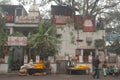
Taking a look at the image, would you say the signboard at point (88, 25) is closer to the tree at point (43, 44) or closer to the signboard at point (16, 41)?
the tree at point (43, 44)

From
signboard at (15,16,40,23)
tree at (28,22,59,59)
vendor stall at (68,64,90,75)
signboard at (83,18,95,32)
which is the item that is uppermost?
signboard at (15,16,40,23)

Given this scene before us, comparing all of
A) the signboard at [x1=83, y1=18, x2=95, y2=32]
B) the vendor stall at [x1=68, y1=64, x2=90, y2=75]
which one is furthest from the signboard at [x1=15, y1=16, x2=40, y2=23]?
the vendor stall at [x1=68, y1=64, x2=90, y2=75]

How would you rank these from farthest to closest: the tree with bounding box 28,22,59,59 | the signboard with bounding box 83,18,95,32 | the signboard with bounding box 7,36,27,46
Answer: the signboard with bounding box 83,18,95,32 → the signboard with bounding box 7,36,27,46 → the tree with bounding box 28,22,59,59

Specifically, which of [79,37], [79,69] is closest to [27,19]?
[79,37]

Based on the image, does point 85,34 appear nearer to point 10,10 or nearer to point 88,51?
point 88,51

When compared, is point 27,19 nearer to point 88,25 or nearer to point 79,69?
point 88,25

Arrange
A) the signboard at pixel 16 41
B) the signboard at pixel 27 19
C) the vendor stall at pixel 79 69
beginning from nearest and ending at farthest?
1. the vendor stall at pixel 79 69
2. the signboard at pixel 16 41
3. the signboard at pixel 27 19

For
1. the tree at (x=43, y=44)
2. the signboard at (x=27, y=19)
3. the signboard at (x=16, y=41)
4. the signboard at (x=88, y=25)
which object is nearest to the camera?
the tree at (x=43, y=44)

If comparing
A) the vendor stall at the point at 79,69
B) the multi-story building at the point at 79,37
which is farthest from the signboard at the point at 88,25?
the vendor stall at the point at 79,69

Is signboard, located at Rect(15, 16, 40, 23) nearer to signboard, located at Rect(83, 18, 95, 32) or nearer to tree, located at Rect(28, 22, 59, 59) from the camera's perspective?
tree, located at Rect(28, 22, 59, 59)

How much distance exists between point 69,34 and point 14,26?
6.28m

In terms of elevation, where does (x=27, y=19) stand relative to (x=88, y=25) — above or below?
above

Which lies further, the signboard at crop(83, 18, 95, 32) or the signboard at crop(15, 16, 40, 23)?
the signboard at crop(83, 18, 95, 32)

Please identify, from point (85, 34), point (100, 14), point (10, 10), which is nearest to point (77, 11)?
point (100, 14)
